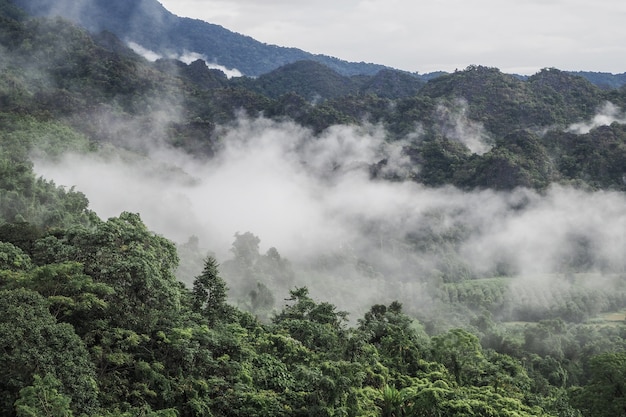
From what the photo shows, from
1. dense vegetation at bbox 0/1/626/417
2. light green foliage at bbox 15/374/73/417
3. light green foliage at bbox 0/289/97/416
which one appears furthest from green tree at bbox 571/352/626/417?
light green foliage at bbox 15/374/73/417

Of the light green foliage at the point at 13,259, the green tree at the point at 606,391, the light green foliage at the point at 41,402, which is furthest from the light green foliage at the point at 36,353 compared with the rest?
the green tree at the point at 606,391

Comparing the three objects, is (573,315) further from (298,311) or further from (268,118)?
(268,118)

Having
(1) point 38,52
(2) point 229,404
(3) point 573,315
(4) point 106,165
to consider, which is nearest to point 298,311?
(2) point 229,404

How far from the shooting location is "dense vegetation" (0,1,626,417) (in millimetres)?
22078

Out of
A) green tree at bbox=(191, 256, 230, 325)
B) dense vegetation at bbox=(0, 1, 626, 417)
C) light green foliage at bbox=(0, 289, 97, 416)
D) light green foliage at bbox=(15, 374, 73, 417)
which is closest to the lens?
light green foliage at bbox=(15, 374, 73, 417)

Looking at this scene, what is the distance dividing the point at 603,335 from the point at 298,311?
39517mm

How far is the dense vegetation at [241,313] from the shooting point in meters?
22.1

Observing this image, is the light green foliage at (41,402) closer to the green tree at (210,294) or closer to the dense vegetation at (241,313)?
the dense vegetation at (241,313)

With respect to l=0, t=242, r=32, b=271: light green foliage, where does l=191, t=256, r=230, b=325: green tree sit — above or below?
below

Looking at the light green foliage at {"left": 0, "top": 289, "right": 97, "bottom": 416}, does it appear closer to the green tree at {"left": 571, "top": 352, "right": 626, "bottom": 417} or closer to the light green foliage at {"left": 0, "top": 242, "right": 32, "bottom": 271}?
the light green foliage at {"left": 0, "top": 242, "right": 32, "bottom": 271}

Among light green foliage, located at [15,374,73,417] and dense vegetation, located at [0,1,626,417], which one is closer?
light green foliage, located at [15,374,73,417]

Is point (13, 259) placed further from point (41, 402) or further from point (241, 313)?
point (241, 313)

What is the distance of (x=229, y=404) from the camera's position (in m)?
22.9

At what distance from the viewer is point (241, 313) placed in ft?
107
